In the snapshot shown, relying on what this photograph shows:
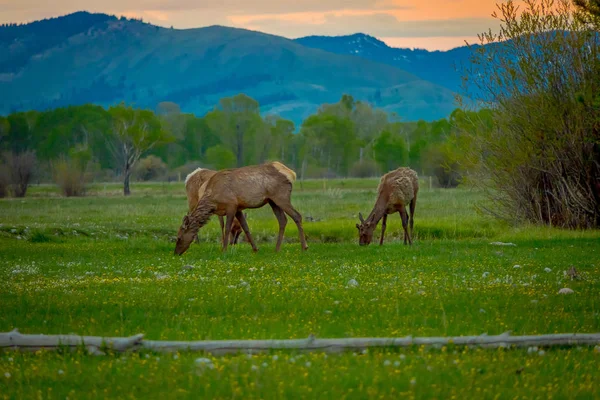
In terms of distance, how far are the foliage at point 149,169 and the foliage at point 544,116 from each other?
87.5 meters

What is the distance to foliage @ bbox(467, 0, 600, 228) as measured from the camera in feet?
100

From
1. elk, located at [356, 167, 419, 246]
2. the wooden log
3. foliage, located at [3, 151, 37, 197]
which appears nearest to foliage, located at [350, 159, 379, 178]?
foliage, located at [3, 151, 37, 197]

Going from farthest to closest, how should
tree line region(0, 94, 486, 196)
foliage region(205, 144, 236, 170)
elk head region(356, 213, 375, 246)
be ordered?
tree line region(0, 94, 486, 196)
foliage region(205, 144, 236, 170)
elk head region(356, 213, 375, 246)

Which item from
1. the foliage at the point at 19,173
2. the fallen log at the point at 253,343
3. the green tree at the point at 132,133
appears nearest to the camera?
the fallen log at the point at 253,343

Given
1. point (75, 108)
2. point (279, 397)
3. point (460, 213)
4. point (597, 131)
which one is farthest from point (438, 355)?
point (75, 108)

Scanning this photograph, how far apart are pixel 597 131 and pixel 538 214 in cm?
394

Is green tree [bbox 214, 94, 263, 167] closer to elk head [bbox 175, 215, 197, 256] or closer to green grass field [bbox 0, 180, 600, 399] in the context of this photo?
elk head [bbox 175, 215, 197, 256]

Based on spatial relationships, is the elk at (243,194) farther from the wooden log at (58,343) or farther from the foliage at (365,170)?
the foliage at (365,170)

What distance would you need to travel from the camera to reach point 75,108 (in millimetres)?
167625

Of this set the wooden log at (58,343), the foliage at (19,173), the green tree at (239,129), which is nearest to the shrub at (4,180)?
the foliage at (19,173)

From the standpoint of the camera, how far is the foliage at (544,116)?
30.5 metres

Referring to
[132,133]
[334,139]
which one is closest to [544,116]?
[132,133]

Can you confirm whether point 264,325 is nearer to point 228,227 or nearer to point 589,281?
point 589,281

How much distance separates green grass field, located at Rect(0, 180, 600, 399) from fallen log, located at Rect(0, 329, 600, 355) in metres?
0.13
